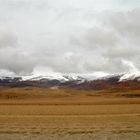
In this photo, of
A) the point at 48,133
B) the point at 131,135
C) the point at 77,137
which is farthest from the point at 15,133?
the point at 131,135

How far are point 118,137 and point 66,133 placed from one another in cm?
366

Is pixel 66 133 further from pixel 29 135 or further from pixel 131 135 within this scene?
pixel 131 135

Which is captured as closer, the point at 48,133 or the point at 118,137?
the point at 118,137

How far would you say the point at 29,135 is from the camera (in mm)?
21844

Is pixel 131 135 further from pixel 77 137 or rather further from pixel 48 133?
pixel 48 133

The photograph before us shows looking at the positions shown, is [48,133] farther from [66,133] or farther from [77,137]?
[77,137]

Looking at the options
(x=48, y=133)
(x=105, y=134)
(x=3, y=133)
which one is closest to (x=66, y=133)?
(x=48, y=133)

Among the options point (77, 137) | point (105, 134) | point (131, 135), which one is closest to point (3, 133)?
point (77, 137)

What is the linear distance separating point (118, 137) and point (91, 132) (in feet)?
9.04

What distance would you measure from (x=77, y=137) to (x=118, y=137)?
249 centimetres

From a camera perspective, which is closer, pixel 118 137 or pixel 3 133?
pixel 118 137

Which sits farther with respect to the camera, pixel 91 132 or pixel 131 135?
pixel 91 132

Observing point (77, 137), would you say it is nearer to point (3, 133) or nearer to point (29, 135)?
point (29, 135)

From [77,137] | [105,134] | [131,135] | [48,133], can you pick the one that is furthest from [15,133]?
[131,135]
